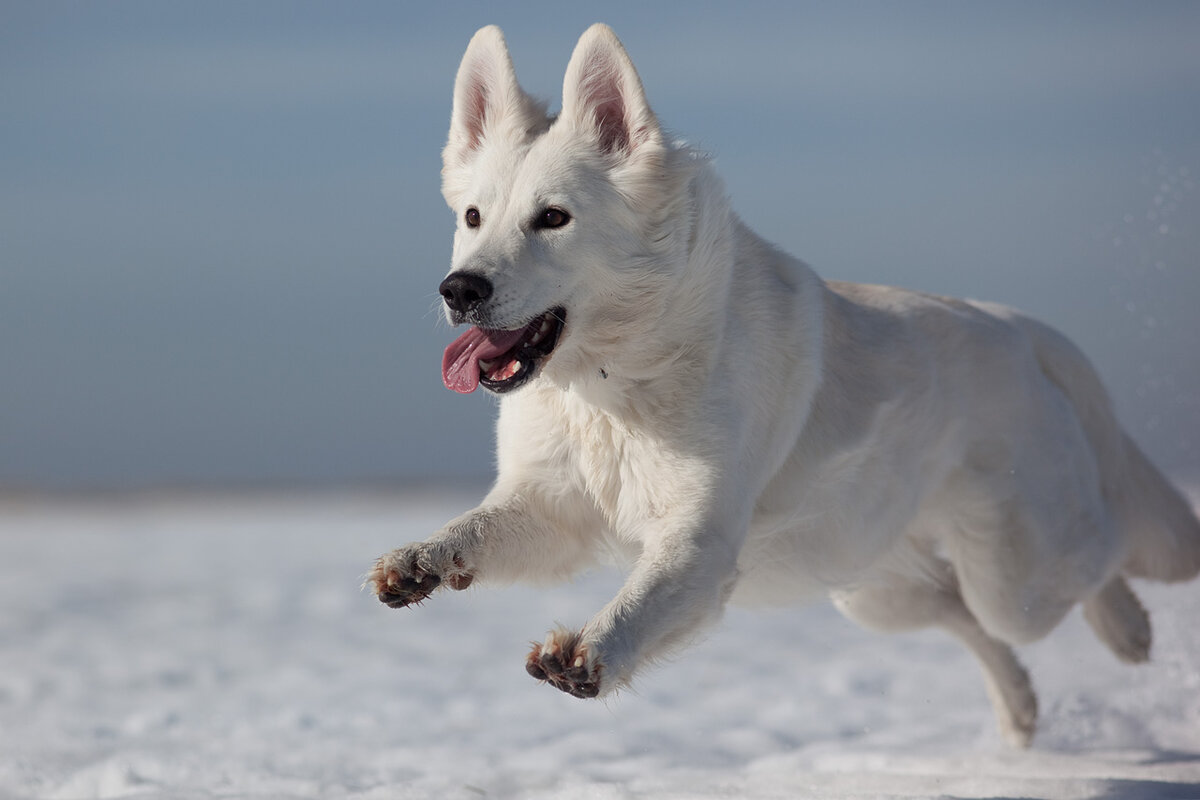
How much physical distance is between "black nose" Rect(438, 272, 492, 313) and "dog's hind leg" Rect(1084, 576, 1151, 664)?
12.1 ft

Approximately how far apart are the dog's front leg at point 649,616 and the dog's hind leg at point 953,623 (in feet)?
6.81

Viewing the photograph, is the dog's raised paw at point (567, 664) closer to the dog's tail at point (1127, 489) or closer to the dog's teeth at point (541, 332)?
the dog's teeth at point (541, 332)

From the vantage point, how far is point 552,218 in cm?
372

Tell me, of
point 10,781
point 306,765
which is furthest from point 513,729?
point 10,781

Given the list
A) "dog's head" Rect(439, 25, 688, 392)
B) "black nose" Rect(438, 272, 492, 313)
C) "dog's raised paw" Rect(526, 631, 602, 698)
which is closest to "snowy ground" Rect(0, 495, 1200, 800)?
"dog's raised paw" Rect(526, 631, 602, 698)

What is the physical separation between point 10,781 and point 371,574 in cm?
274

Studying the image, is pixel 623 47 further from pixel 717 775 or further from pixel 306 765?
pixel 306 765

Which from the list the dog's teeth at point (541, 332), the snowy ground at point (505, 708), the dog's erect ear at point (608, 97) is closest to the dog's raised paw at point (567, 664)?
the snowy ground at point (505, 708)

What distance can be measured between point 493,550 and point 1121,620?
11.4ft

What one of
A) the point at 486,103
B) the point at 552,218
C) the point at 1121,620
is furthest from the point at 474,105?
the point at 1121,620

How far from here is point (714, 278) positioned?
12.9 feet

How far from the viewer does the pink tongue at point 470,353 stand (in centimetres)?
360

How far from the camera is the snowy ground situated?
16.4 feet

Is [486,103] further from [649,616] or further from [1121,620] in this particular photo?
[1121,620]
